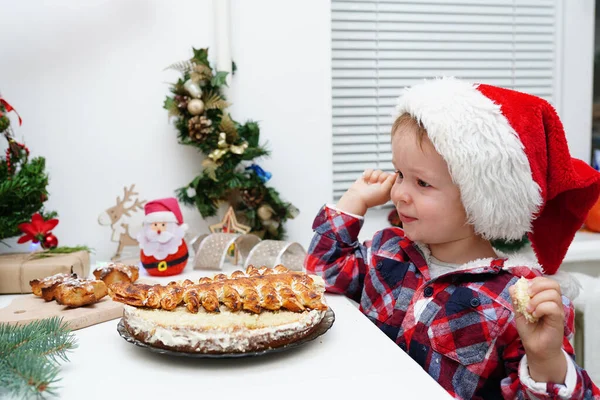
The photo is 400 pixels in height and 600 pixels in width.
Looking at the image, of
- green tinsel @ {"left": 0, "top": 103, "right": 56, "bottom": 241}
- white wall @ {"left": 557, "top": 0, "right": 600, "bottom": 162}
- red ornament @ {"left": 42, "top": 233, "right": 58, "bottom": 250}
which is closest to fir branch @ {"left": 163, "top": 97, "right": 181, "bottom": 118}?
green tinsel @ {"left": 0, "top": 103, "right": 56, "bottom": 241}

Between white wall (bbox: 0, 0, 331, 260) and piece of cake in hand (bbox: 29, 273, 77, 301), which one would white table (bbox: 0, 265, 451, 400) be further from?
white wall (bbox: 0, 0, 331, 260)

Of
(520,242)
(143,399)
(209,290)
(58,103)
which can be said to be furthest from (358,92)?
(143,399)

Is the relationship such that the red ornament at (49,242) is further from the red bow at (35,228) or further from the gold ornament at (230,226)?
the gold ornament at (230,226)

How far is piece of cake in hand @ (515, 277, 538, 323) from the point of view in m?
0.82

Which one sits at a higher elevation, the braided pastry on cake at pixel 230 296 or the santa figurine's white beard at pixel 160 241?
the braided pastry on cake at pixel 230 296

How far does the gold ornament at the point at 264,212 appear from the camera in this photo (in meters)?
1.66

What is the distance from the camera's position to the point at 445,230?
1.05 metres

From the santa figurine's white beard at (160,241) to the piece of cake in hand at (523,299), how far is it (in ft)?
2.92

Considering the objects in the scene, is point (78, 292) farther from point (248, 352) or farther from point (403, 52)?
point (403, 52)

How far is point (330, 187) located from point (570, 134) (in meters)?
0.98

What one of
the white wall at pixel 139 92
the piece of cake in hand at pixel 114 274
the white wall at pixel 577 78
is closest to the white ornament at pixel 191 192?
the white wall at pixel 139 92

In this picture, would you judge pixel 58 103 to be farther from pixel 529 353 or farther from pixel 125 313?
pixel 529 353

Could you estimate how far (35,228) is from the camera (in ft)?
4.76

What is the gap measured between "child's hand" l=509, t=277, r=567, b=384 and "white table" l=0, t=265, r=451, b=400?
0.62 feet
